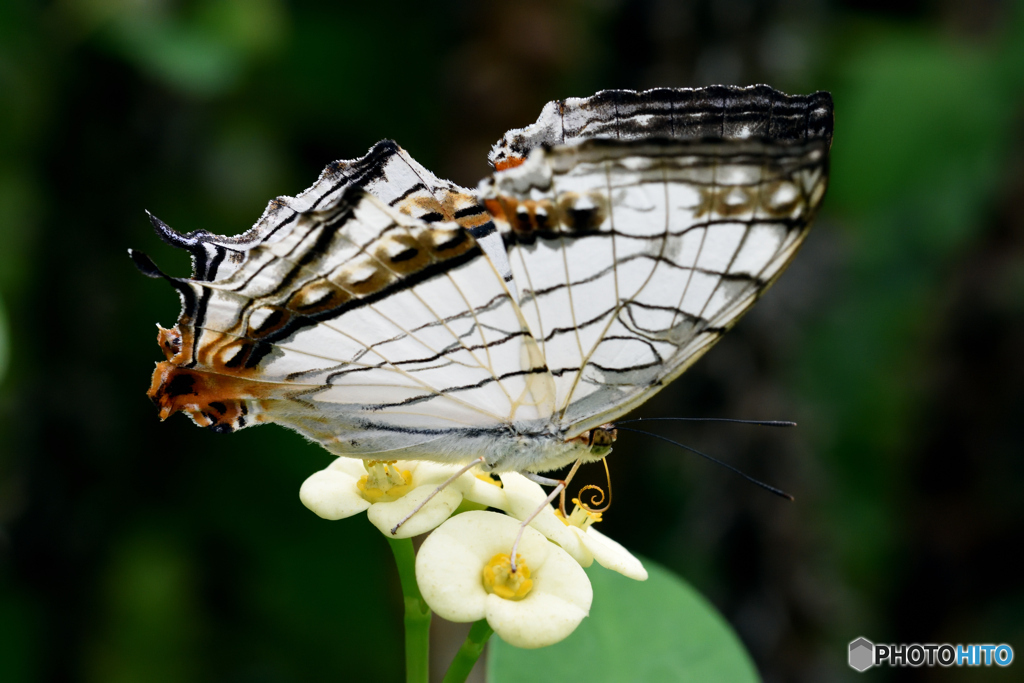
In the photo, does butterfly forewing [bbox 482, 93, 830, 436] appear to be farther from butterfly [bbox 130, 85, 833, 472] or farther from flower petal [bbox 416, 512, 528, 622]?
flower petal [bbox 416, 512, 528, 622]

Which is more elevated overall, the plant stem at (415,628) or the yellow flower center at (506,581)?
the yellow flower center at (506,581)

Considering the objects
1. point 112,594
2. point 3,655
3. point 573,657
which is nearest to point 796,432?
point 573,657

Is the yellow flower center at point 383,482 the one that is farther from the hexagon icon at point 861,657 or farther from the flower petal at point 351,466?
the hexagon icon at point 861,657

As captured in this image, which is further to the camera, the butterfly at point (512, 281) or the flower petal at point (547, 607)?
the butterfly at point (512, 281)

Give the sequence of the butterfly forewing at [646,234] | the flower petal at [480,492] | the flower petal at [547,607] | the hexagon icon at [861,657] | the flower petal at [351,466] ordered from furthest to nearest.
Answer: the hexagon icon at [861,657] → the flower petal at [351,466] → the flower petal at [480,492] → the butterfly forewing at [646,234] → the flower petal at [547,607]

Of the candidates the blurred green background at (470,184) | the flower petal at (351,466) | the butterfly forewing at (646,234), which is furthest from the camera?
the blurred green background at (470,184)

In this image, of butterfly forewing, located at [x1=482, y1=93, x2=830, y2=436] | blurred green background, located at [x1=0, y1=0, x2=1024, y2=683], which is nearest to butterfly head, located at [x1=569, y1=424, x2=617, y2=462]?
butterfly forewing, located at [x1=482, y1=93, x2=830, y2=436]

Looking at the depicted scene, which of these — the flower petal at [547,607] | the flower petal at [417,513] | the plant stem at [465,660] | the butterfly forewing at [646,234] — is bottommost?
the plant stem at [465,660]

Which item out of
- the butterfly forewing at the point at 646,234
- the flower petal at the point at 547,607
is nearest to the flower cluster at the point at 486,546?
the flower petal at the point at 547,607
